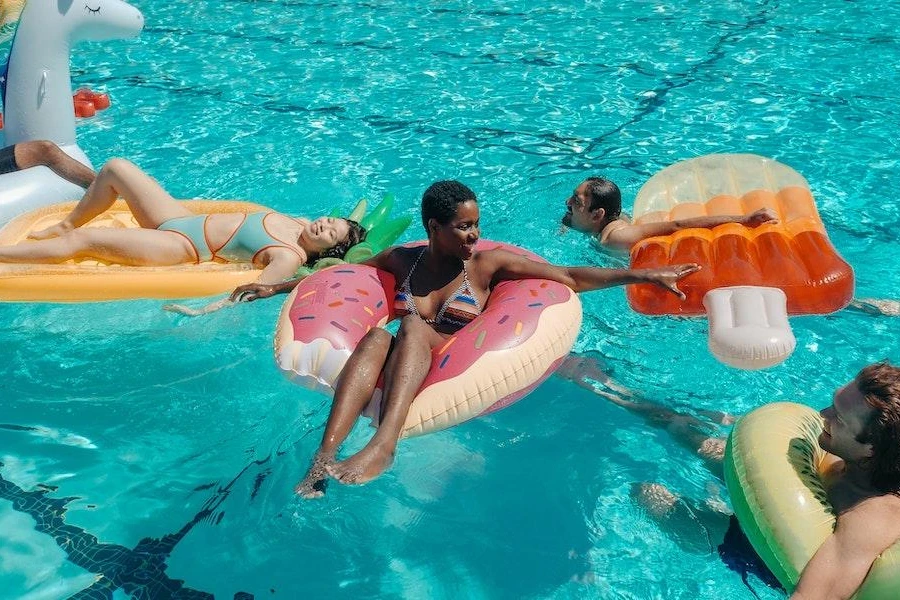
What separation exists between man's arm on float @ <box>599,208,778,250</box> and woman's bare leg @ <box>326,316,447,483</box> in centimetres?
144

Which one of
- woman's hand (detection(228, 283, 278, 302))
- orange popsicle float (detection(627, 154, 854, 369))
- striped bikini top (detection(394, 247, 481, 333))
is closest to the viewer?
orange popsicle float (detection(627, 154, 854, 369))

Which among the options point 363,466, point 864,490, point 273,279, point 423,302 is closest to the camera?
point 864,490

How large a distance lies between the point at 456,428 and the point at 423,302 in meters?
0.66

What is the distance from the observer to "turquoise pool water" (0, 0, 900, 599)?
3.66m

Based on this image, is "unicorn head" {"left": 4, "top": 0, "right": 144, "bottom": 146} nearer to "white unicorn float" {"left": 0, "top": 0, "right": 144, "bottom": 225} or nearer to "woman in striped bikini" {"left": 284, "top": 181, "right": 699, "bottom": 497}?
"white unicorn float" {"left": 0, "top": 0, "right": 144, "bottom": 225}

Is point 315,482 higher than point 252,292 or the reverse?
the reverse

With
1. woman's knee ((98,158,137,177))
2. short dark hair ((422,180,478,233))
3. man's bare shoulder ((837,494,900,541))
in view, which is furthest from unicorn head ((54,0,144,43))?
man's bare shoulder ((837,494,900,541))

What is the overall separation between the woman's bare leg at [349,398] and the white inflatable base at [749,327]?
1.35 metres

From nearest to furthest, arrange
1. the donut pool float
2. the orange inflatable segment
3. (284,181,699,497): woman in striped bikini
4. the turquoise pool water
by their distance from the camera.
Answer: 1. (284,181,699,497): woman in striped bikini
2. the donut pool float
3. the turquoise pool water
4. the orange inflatable segment

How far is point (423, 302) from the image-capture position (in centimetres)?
397

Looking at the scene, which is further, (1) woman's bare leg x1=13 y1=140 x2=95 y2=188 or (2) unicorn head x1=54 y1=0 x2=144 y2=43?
(2) unicorn head x1=54 y1=0 x2=144 y2=43

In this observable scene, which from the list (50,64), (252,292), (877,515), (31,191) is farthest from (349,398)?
(50,64)

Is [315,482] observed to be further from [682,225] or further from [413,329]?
[682,225]

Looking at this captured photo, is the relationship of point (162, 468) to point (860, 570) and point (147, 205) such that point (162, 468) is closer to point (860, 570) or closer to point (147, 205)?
point (147, 205)
